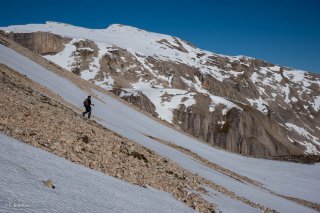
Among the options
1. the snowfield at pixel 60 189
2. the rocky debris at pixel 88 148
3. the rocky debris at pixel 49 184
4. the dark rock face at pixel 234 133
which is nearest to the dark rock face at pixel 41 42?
the dark rock face at pixel 234 133

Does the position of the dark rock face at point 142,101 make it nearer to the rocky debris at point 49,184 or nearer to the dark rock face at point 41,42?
the dark rock face at point 41,42

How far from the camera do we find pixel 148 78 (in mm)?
182125

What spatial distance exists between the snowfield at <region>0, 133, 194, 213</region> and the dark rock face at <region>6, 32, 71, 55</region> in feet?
592

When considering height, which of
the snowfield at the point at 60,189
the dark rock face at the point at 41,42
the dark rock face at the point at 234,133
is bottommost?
the snowfield at the point at 60,189

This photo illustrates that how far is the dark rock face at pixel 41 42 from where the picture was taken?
595ft

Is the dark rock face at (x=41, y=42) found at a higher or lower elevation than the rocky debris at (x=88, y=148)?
higher

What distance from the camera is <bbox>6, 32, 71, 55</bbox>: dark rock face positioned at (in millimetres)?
181475

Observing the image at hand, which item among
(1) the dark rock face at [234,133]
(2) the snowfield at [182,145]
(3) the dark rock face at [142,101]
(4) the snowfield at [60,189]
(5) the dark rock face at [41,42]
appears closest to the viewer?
(4) the snowfield at [60,189]

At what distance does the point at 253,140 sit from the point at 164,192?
140861 millimetres

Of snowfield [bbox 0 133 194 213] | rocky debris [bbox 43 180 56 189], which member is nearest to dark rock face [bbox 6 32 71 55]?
snowfield [bbox 0 133 194 213]

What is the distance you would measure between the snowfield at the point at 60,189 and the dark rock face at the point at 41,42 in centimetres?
18051

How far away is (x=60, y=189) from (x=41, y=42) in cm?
18753

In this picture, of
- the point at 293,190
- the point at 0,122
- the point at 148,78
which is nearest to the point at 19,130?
the point at 0,122

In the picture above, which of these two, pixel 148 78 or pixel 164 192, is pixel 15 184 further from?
pixel 148 78
